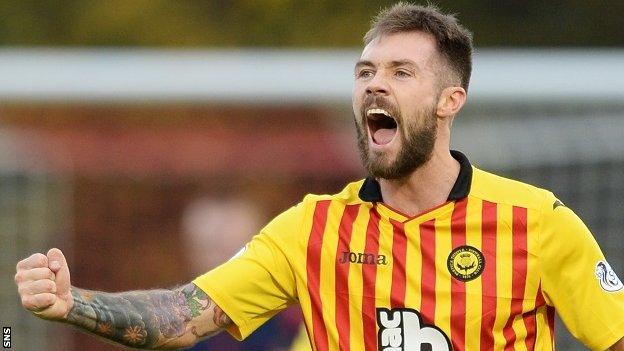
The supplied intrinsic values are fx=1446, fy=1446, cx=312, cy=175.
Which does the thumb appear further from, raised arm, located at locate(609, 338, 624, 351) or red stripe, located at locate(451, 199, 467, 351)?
raised arm, located at locate(609, 338, 624, 351)

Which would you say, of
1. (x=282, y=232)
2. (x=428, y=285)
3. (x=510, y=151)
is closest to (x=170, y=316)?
(x=282, y=232)

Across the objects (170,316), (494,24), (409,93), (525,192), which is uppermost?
(494,24)

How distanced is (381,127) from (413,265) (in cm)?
50

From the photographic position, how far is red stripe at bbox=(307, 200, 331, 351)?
4496mm

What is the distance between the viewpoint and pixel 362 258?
14.8 ft

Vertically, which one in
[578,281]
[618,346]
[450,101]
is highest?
[450,101]

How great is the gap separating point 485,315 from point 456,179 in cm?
47

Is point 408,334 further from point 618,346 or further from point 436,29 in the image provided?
point 436,29

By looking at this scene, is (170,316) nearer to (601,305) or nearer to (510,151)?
(601,305)

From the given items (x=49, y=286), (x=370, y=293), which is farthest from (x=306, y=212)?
(x=49, y=286)

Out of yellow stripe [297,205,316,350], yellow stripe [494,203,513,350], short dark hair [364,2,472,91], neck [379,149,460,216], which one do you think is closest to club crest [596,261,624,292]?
yellow stripe [494,203,513,350]

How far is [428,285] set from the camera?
4.42 meters

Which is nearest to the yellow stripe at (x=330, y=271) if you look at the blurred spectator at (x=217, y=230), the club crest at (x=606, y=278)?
the club crest at (x=606, y=278)

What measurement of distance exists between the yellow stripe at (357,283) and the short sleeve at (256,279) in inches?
7.4
